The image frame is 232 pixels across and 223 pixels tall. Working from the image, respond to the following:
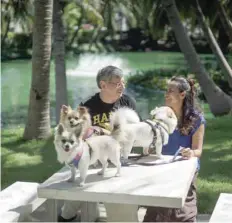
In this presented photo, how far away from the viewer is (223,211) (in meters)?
3.33

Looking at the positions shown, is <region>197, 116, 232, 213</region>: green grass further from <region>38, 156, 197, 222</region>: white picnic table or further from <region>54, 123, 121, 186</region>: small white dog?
<region>54, 123, 121, 186</region>: small white dog

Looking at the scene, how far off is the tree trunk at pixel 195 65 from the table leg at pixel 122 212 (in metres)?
6.38

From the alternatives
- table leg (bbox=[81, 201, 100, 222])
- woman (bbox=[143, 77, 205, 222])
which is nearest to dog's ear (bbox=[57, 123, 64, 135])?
woman (bbox=[143, 77, 205, 222])

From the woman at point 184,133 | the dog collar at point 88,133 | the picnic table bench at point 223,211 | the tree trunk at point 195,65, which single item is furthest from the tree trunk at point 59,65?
the dog collar at point 88,133

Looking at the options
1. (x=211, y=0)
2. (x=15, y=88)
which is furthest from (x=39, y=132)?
(x=15, y=88)

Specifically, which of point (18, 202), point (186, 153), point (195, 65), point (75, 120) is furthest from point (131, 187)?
point (195, 65)

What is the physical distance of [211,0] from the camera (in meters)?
14.4

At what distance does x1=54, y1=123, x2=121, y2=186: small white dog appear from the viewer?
2756 mm

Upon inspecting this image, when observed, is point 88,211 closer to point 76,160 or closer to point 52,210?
point 52,210

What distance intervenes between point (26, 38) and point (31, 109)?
29.0 metres

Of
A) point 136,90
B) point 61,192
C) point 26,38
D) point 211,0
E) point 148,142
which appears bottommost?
point 61,192

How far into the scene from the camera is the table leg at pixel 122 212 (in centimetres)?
326

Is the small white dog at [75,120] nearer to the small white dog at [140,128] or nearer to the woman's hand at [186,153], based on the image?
the small white dog at [140,128]

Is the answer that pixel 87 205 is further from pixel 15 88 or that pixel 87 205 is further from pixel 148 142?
pixel 15 88
